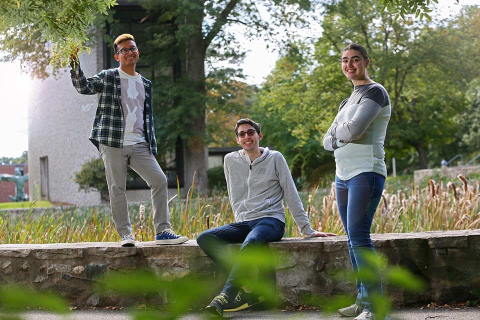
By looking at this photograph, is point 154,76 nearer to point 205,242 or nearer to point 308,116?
point 308,116

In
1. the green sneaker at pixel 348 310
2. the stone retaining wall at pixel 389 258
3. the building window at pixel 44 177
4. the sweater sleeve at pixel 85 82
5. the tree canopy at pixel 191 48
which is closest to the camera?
the green sneaker at pixel 348 310

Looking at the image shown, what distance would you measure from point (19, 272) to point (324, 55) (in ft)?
71.7

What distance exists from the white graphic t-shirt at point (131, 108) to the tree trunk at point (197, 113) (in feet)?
44.3

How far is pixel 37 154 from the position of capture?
28.9m

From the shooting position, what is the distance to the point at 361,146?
14.4 feet

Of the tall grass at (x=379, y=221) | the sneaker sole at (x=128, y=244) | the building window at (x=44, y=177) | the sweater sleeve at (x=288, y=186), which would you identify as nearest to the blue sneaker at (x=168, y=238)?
the sneaker sole at (x=128, y=244)

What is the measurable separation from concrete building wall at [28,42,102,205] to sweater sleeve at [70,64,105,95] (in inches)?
639

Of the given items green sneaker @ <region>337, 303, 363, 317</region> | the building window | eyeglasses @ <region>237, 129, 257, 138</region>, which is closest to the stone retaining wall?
eyeglasses @ <region>237, 129, 257, 138</region>

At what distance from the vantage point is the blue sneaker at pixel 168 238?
566cm

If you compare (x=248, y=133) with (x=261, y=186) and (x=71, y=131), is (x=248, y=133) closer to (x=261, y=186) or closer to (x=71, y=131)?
(x=261, y=186)

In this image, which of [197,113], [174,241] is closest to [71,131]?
[197,113]

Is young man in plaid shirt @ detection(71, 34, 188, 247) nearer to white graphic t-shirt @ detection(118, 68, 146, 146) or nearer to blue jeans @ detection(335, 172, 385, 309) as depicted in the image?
white graphic t-shirt @ detection(118, 68, 146, 146)

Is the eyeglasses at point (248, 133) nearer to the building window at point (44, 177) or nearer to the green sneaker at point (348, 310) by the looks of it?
the green sneaker at point (348, 310)

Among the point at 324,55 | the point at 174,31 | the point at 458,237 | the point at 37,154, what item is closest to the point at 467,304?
the point at 458,237
